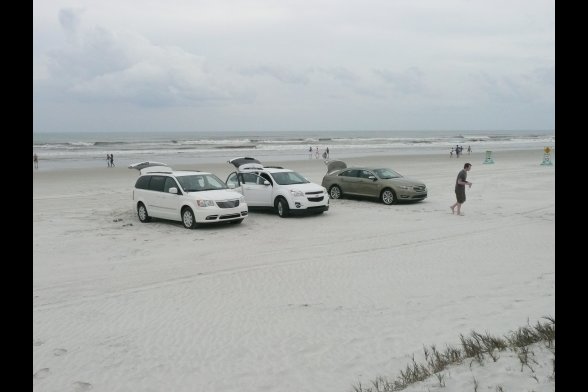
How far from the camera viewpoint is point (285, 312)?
7.99 meters

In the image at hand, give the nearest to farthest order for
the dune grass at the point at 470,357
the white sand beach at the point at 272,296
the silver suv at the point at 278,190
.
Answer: the dune grass at the point at 470,357 → the white sand beach at the point at 272,296 → the silver suv at the point at 278,190

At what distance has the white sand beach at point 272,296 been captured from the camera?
6.13 m

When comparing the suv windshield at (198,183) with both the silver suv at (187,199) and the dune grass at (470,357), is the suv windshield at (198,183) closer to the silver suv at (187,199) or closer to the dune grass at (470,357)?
the silver suv at (187,199)

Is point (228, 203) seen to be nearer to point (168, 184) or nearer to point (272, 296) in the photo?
point (168, 184)

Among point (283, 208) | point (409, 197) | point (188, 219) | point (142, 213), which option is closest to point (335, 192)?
point (409, 197)

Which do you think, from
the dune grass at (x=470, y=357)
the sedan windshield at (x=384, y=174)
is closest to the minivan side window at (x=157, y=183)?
the sedan windshield at (x=384, y=174)

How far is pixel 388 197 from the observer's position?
65.4 ft

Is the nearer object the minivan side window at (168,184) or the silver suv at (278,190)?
the minivan side window at (168,184)

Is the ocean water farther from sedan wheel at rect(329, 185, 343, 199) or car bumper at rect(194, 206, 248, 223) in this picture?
sedan wheel at rect(329, 185, 343, 199)

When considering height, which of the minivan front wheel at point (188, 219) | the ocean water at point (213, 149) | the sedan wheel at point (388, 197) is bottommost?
the minivan front wheel at point (188, 219)

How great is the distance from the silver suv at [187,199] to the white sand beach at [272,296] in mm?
415

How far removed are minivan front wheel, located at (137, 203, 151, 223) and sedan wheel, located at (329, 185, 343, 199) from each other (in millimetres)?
7953
